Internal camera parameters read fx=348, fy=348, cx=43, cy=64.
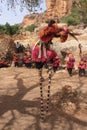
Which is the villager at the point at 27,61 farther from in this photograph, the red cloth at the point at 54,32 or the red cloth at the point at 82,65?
the red cloth at the point at 54,32

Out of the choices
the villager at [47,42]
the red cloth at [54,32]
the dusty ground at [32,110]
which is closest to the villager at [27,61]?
the dusty ground at [32,110]

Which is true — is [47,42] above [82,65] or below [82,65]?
above

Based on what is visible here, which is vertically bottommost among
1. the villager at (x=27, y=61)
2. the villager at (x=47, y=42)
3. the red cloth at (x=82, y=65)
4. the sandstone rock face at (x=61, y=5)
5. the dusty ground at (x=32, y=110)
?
the sandstone rock face at (x=61, y=5)

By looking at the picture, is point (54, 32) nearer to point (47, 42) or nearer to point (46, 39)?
point (46, 39)

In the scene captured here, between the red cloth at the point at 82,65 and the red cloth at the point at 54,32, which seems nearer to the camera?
the red cloth at the point at 54,32

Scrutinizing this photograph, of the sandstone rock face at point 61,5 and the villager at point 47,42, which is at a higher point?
the villager at point 47,42

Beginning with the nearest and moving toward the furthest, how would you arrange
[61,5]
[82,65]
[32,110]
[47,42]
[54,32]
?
[54,32]
[47,42]
[32,110]
[82,65]
[61,5]

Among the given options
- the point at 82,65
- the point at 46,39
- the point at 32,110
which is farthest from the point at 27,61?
the point at 46,39

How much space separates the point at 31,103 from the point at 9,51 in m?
14.4

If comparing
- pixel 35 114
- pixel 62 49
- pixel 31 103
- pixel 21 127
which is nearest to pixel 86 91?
pixel 31 103

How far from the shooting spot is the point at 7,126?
9.20m

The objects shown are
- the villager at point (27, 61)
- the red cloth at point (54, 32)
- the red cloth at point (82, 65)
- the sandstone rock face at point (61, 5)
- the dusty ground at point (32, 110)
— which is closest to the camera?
the red cloth at point (54, 32)

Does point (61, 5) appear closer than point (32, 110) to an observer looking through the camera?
No

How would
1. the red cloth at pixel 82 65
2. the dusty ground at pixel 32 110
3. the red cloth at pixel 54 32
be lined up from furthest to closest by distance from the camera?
the red cloth at pixel 82 65
the dusty ground at pixel 32 110
the red cloth at pixel 54 32
